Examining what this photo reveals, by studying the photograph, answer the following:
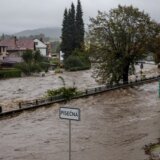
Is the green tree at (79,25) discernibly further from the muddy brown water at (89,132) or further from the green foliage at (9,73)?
the muddy brown water at (89,132)

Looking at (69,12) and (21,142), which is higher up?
(69,12)

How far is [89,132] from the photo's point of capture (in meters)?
27.5

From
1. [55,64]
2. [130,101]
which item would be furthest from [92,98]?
[55,64]

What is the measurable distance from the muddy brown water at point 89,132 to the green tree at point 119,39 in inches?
455

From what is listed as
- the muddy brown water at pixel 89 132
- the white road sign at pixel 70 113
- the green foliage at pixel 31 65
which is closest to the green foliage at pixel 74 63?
the green foliage at pixel 31 65

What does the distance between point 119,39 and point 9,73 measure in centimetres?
3040

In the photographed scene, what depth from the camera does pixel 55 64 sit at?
10288cm

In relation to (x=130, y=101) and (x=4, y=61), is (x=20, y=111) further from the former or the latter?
(x=4, y=61)

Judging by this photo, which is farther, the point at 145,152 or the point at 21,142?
the point at 21,142

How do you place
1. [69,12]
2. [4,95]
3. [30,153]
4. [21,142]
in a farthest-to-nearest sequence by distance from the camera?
[69,12], [4,95], [21,142], [30,153]

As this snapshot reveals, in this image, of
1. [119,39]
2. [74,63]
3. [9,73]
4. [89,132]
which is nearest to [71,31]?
[74,63]

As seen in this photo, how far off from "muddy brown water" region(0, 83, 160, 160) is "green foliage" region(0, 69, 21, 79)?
37465 mm

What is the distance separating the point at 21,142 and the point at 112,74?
28.2 meters

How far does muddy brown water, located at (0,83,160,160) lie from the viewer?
22.2 m
